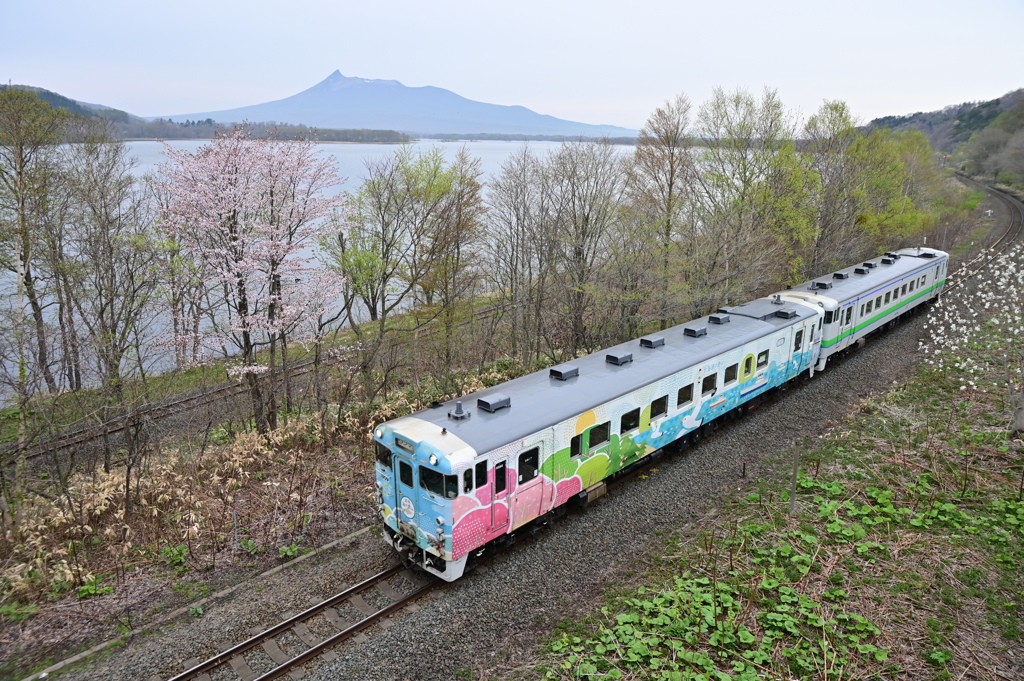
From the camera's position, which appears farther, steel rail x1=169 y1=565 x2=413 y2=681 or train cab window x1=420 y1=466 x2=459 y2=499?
train cab window x1=420 y1=466 x2=459 y2=499

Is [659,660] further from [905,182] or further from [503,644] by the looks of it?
[905,182]

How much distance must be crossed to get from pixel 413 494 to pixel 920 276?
25338 millimetres

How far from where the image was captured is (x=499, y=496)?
9.73 metres

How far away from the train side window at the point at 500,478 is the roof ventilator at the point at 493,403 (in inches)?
43.3

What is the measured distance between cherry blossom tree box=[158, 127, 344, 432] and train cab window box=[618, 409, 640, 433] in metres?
9.97

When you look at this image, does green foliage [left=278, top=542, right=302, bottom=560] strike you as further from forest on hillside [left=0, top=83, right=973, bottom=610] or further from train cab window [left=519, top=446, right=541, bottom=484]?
train cab window [left=519, top=446, right=541, bottom=484]

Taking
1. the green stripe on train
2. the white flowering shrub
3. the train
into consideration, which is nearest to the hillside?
the green stripe on train

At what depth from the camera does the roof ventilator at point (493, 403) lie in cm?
1034

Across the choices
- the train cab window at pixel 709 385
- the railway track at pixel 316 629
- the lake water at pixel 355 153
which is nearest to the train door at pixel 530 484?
the railway track at pixel 316 629

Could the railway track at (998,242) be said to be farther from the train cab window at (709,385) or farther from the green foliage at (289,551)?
the green foliage at (289,551)

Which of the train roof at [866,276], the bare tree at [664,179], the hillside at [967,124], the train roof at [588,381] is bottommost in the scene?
the train roof at [588,381]

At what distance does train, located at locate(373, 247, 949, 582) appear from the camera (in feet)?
30.6

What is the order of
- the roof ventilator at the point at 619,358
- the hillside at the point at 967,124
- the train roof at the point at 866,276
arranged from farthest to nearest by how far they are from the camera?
the hillside at the point at 967,124 < the train roof at the point at 866,276 < the roof ventilator at the point at 619,358

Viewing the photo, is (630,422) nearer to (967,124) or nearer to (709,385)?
(709,385)
